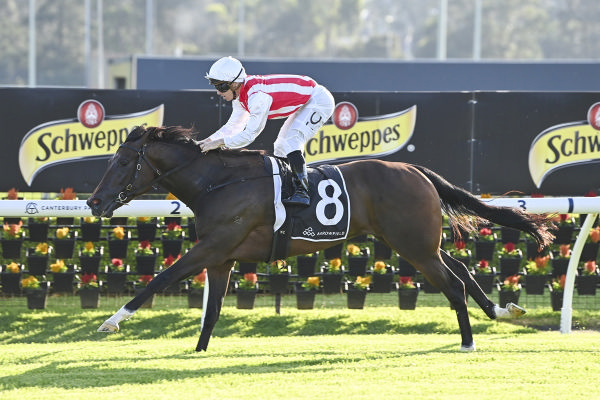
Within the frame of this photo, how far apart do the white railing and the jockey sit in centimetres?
88

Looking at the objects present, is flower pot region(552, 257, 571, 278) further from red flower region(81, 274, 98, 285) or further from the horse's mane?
red flower region(81, 274, 98, 285)

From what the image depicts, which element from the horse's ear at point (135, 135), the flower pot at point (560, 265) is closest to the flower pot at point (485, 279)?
the flower pot at point (560, 265)

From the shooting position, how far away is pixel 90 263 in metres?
7.24

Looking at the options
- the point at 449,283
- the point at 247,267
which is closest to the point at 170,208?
the point at 247,267

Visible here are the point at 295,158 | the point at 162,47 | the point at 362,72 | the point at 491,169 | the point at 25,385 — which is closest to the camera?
the point at 25,385

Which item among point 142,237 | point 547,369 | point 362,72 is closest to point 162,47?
point 362,72

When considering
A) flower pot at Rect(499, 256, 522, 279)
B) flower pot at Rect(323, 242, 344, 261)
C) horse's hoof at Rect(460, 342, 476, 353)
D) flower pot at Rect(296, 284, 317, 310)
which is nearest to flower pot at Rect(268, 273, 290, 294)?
flower pot at Rect(296, 284, 317, 310)

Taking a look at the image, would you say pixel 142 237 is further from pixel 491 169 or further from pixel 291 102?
pixel 491 169

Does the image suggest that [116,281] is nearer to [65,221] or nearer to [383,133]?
[65,221]

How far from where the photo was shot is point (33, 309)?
724 centimetres

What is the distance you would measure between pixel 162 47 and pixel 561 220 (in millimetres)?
48927

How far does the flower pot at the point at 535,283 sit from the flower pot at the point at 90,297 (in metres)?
3.40

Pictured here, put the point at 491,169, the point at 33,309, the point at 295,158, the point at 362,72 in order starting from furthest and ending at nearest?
the point at 362,72 → the point at 491,169 → the point at 33,309 → the point at 295,158

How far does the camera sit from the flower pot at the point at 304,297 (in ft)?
23.8
